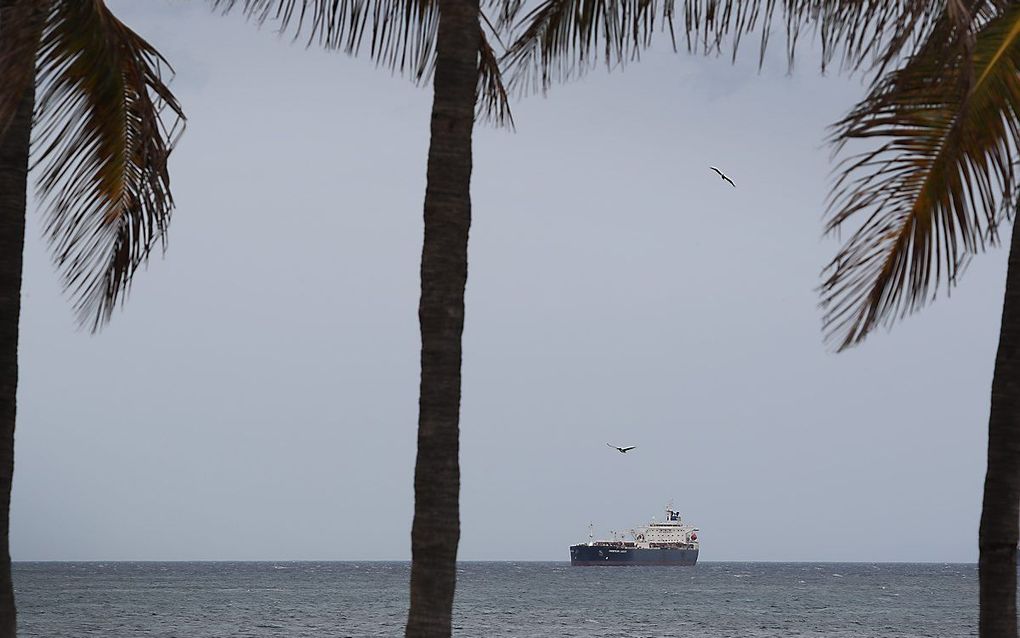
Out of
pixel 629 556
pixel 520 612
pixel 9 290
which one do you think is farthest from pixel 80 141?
pixel 629 556

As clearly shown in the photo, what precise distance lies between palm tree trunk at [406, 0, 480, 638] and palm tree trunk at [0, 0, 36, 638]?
119 inches

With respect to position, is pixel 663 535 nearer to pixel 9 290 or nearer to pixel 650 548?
pixel 650 548

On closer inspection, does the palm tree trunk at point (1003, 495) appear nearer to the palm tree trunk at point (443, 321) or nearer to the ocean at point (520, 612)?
the palm tree trunk at point (443, 321)

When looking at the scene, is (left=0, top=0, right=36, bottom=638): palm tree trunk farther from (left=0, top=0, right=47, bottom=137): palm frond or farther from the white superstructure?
the white superstructure

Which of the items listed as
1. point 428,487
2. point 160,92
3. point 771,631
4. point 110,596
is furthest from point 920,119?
point 110,596

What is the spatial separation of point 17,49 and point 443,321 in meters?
3.21

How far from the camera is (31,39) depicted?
8.15 m

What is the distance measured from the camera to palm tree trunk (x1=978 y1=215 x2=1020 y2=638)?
794 centimetres

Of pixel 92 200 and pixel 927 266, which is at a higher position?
pixel 92 200

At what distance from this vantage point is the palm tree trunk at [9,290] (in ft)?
28.1

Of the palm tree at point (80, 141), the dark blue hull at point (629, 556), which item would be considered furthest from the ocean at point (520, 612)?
the palm tree at point (80, 141)

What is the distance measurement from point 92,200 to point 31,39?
1839mm

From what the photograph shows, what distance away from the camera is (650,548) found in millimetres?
171625

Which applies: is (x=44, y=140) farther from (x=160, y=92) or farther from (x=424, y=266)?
(x=424, y=266)
